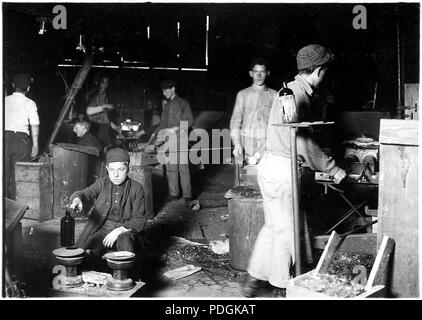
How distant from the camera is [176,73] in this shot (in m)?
14.7

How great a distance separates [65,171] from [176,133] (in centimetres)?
214

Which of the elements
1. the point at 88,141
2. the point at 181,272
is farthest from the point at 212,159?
the point at 181,272

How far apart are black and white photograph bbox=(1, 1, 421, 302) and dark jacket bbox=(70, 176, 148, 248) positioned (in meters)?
0.02

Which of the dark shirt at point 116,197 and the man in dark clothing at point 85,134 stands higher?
the man in dark clothing at point 85,134

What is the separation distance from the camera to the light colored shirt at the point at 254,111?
698cm

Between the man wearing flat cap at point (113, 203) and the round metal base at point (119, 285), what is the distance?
966mm

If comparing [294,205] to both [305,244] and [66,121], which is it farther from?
[66,121]

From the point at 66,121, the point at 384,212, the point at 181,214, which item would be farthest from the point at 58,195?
the point at 384,212

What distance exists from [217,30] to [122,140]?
658 cm

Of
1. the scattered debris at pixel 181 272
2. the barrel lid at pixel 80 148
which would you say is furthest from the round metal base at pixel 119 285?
the barrel lid at pixel 80 148

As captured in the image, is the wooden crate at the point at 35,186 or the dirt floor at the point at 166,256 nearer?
the dirt floor at the point at 166,256

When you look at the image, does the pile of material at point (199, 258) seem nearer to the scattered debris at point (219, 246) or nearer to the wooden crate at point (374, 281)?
the scattered debris at point (219, 246)

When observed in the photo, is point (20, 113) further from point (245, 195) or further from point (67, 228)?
point (245, 195)

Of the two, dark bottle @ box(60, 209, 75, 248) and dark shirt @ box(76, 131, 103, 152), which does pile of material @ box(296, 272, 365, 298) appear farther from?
dark shirt @ box(76, 131, 103, 152)
